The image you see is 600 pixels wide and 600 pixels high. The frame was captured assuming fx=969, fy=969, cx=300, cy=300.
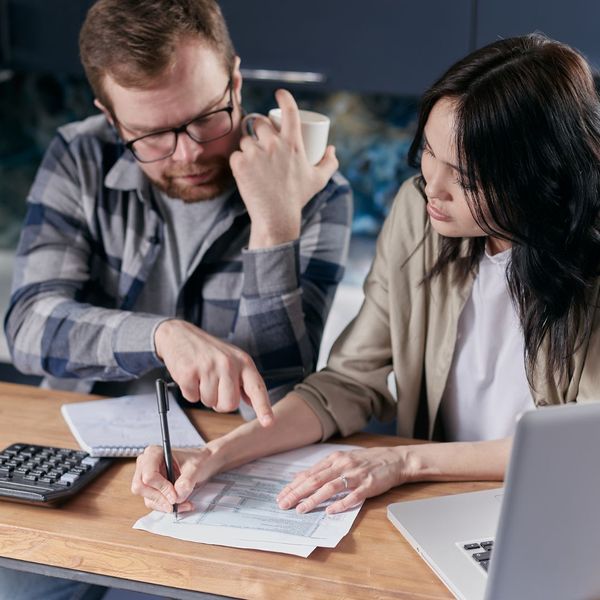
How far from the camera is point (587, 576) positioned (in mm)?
1011

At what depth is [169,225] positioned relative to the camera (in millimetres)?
1857

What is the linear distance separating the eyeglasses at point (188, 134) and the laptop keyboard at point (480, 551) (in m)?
0.86

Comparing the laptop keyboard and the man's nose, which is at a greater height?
the man's nose

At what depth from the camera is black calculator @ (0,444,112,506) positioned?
1.24 meters

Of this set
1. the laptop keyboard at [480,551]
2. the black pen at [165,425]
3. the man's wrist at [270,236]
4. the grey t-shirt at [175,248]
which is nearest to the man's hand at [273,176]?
the man's wrist at [270,236]

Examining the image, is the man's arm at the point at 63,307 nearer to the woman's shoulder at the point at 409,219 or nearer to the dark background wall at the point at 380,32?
the woman's shoulder at the point at 409,219

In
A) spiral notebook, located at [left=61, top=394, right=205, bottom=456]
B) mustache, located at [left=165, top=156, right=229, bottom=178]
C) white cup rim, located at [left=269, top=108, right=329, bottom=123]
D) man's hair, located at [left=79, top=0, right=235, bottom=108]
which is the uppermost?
man's hair, located at [left=79, top=0, right=235, bottom=108]

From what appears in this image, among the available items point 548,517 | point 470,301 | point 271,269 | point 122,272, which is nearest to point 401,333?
point 470,301

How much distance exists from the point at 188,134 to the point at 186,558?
2.63 ft

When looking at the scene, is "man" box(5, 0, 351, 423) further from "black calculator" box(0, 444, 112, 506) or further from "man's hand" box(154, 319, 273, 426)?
"black calculator" box(0, 444, 112, 506)

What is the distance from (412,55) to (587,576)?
5.59 ft

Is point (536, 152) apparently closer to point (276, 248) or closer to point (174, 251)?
point (276, 248)

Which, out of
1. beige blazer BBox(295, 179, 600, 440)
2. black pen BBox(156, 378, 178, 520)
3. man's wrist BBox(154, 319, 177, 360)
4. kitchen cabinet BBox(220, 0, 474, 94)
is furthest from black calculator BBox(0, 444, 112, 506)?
kitchen cabinet BBox(220, 0, 474, 94)

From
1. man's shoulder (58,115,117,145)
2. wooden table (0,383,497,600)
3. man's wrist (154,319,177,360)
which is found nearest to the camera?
wooden table (0,383,497,600)
